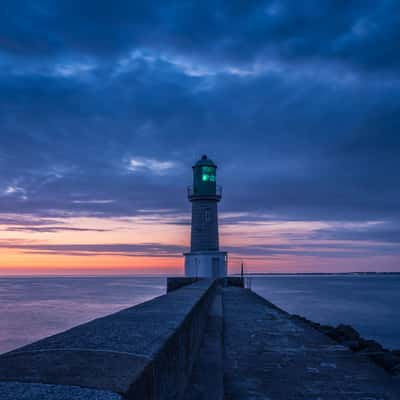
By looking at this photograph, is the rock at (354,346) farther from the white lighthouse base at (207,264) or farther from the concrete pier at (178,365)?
the white lighthouse base at (207,264)

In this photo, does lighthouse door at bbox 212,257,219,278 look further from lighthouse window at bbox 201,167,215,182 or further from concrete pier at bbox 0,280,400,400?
concrete pier at bbox 0,280,400,400

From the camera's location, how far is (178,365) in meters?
3.20

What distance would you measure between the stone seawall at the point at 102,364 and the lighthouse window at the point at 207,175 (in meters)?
25.9

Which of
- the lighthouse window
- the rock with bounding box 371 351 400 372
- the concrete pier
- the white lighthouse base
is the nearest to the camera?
the concrete pier

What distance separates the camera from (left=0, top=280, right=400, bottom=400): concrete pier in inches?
68.8

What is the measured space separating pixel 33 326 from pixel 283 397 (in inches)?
1064

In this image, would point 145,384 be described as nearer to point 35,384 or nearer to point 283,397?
point 35,384

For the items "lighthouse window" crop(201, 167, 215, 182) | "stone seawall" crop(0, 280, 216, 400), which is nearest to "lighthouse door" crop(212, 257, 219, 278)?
"lighthouse window" crop(201, 167, 215, 182)

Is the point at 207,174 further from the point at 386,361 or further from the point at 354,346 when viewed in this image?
the point at 386,361

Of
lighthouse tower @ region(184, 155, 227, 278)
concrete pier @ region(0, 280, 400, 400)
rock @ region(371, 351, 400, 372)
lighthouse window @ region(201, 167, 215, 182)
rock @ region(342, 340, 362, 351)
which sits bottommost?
rock @ region(342, 340, 362, 351)

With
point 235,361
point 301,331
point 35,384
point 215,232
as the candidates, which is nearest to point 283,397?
point 235,361

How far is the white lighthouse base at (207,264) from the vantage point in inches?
1081

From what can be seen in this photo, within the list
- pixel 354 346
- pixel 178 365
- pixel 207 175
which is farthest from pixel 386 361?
pixel 207 175

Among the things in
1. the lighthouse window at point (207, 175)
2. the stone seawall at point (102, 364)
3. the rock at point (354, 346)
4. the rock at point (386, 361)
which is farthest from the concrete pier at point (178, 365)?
the lighthouse window at point (207, 175)
